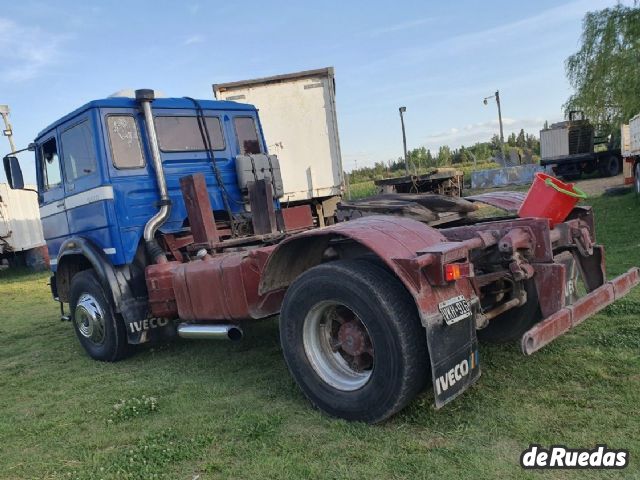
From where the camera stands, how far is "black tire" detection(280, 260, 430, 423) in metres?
3.11

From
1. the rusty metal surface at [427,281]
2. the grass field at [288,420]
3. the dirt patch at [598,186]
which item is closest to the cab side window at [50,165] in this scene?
the grass field at [288,420]

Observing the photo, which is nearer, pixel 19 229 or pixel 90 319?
pixel 90 319

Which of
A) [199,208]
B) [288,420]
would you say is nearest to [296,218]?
[199,208]

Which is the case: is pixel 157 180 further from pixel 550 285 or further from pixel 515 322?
pixel 550 285

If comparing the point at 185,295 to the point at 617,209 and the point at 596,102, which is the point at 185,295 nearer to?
the point at 617,209

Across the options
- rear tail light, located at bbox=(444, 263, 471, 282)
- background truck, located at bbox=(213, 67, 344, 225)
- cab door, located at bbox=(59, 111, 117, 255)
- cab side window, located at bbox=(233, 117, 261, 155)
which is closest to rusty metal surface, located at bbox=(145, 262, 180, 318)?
cab door, located at bbox=(59, 111, 117, 255)

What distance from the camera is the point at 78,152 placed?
18.2ft

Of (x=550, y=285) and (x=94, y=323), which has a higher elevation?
(x=550, y=285)

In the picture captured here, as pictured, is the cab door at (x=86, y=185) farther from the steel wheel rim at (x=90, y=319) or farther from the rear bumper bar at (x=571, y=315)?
the rear bumper bar at (x=571, y=315)

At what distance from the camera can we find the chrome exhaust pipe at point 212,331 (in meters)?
4.39

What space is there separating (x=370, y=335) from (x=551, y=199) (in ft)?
5.44

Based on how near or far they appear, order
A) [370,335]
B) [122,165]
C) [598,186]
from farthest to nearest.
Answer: [598,186]
[122,165]
[370,335]

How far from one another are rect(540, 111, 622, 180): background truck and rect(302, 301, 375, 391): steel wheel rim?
1044 inches

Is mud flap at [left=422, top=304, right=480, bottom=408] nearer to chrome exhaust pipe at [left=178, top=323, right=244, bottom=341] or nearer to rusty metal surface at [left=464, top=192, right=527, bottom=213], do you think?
rusty metal surface at [left=464, top=192, right=527, bottom=213]
